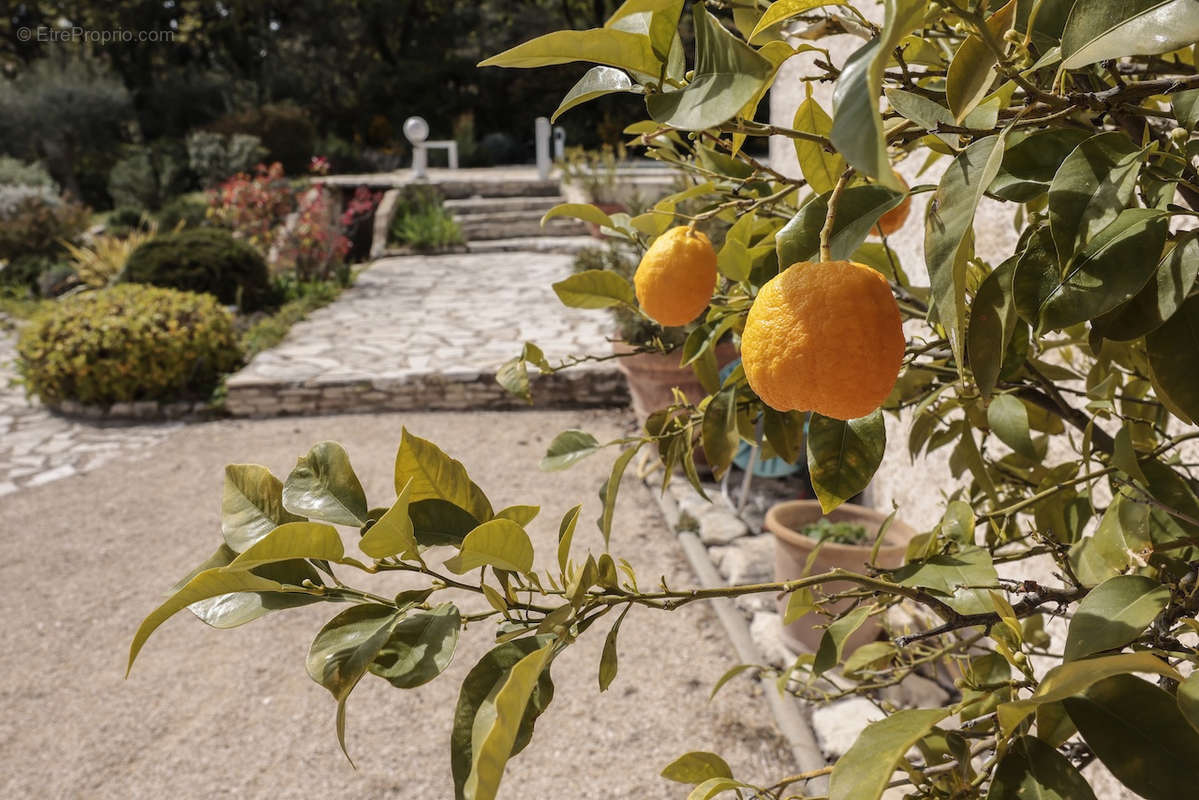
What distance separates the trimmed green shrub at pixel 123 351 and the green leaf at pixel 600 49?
19.4ft

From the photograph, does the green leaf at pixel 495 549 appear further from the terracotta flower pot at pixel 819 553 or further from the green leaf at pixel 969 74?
the terracotta flower pot at pixel 819 553

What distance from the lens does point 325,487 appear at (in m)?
0.55

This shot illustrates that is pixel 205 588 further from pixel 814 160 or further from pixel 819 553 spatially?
pixel 819 553

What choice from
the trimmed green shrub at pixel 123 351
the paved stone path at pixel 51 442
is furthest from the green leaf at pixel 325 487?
the trimmed green shrub at pixel 123 351

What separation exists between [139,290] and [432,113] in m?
12.7

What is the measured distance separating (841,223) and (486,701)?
350 millimetres

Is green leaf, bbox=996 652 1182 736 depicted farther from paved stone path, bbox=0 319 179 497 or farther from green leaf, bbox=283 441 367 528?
paved stone path, bbox=0 319 179 497

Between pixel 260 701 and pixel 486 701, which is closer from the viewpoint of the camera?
pixel 486 701

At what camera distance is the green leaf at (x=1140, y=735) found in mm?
460

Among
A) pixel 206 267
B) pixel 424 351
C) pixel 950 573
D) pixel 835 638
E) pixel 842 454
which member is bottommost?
pixel 424 351

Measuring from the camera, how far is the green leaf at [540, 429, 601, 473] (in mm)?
946

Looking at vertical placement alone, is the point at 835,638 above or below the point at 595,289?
below

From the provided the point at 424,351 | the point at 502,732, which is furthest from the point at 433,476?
the point at 424,351

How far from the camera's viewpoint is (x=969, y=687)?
28.1 inches
